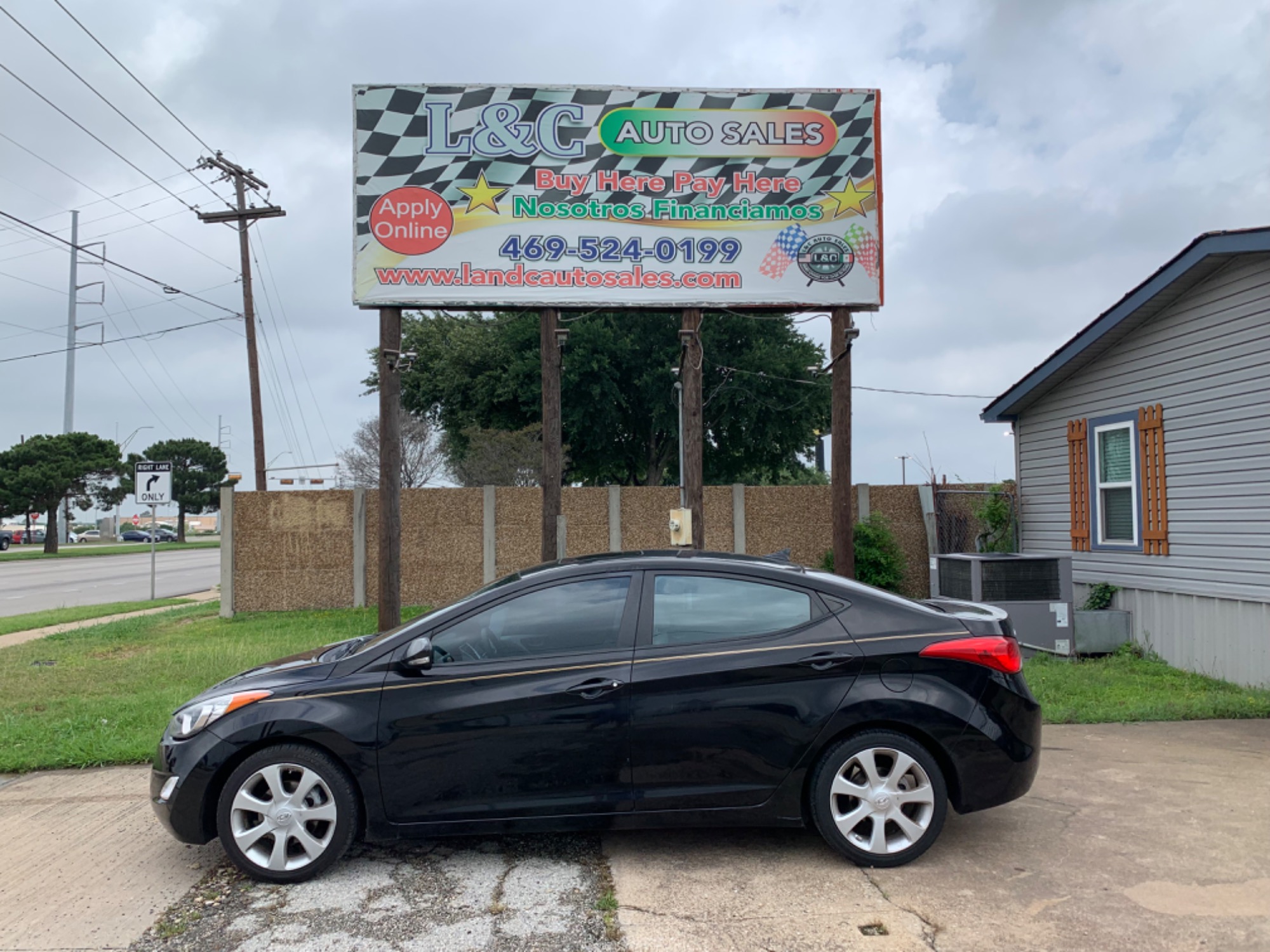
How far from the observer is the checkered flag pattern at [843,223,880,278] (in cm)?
1010

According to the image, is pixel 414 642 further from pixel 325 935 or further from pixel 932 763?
pixel 932 763

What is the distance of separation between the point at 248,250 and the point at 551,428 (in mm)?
16396

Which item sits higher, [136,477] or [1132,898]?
[136,477]

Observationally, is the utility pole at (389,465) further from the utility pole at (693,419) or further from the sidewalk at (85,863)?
the sidewalk at (85,863)

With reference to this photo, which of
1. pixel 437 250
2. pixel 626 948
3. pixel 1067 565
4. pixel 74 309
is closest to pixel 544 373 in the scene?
pixel 437 250

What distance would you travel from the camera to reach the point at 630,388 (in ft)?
85.6

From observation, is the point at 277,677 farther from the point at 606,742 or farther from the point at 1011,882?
the point at 1011,882

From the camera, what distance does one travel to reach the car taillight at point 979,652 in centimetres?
442

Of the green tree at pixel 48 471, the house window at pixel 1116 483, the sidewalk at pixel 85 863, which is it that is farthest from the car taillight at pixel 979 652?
the green tree at pixel 48 471

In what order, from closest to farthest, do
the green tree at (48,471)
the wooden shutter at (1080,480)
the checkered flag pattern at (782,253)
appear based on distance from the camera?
the checkered flag pattern at (782,253), the wooden shutter at (1080,480), the green tree at (48,471)

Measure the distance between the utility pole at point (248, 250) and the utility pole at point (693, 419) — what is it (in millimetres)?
15830

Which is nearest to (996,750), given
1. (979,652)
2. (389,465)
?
(979,652)

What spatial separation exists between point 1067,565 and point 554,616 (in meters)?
7.23

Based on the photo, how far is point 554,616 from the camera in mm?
4543
